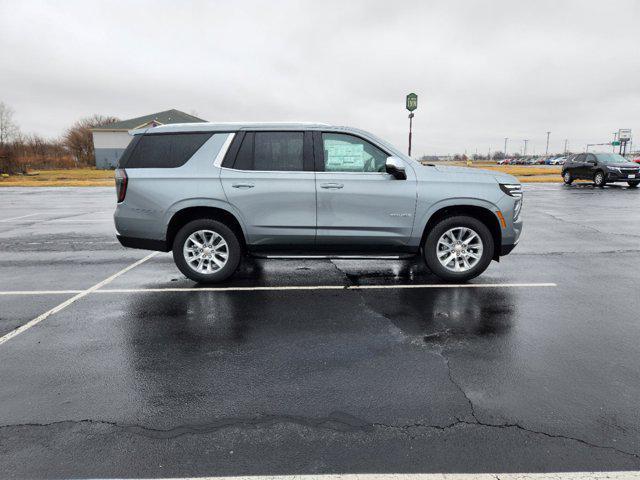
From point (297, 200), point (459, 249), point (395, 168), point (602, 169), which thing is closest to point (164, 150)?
point (297, 200)

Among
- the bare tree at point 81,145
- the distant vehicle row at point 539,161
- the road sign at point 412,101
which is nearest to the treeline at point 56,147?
the bare tree at point 81,145

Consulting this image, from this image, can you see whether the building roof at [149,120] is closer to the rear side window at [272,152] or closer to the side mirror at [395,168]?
the rear side window at [272,152]

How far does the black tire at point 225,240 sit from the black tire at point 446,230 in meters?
2.61

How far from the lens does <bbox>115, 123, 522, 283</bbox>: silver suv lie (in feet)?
18.4

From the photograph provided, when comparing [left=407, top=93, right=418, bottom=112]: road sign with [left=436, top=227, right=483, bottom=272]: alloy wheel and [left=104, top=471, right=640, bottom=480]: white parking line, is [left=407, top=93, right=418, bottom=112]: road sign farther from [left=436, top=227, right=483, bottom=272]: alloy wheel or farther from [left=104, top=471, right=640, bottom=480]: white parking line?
[left=104, top=471, right=640, bottom=480]: white parking line

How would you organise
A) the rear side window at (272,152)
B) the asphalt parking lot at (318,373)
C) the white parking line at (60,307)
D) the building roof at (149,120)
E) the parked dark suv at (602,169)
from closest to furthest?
the asphalt parking lot at (318,373)
the white parking line at (60,307)
the rear side window at (272,152)
the parked dark suv at (602,169)
the building roof at (149,120)

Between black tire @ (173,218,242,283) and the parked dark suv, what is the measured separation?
24.2 metres

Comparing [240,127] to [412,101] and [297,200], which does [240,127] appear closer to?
[297,200]

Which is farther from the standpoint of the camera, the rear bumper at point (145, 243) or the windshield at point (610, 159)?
the windshield at point (610, 159)

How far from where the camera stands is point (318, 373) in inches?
132

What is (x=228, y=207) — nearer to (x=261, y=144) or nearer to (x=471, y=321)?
(x=261, y=144)

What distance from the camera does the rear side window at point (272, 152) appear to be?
570 cm

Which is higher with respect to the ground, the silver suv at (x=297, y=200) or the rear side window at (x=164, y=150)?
the rear side window at (x=164, y=150)

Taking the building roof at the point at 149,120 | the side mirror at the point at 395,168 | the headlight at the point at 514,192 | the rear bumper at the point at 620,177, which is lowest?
the rear bumper at the point at 620,177
